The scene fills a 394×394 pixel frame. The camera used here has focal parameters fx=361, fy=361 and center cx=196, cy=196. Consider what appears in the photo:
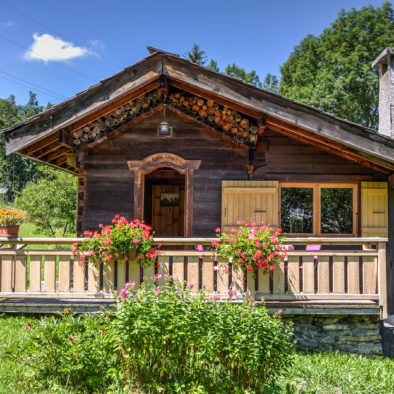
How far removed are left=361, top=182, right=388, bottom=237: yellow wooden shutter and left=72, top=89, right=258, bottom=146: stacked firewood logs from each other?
247cm

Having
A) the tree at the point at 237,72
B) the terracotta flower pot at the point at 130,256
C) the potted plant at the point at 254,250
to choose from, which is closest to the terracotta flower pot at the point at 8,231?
the terracotta flower pot at the point at 130,256

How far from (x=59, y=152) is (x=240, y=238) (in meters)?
5.07

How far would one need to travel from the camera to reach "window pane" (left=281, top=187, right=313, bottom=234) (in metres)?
7.50

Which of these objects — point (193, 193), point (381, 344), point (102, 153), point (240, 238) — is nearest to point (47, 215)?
point (102, 153)

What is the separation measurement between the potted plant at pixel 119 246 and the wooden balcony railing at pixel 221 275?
162mm

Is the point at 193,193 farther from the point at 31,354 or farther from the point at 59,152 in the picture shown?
the point at 31,354

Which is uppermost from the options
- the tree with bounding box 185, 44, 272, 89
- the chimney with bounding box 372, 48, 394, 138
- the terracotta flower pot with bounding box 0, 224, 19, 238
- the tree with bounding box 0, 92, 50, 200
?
the tree with bounding box 185, 44, 272, 89

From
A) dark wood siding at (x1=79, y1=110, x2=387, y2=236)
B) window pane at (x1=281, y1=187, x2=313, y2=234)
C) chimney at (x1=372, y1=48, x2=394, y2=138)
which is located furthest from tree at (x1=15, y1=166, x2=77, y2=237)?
chimney at (x1=372, y1=48, x2=394, y2=138)

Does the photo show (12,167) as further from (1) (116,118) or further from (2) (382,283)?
(2) (382,283)

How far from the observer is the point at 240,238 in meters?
5.39

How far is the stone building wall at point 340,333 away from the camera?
5.67 m

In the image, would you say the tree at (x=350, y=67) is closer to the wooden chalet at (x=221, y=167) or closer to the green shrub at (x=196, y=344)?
the wooden chalet at (x=221, y=167)

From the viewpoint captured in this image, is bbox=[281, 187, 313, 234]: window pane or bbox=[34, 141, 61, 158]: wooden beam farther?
bbox=[34, 141, 61, 158]: wooden beam

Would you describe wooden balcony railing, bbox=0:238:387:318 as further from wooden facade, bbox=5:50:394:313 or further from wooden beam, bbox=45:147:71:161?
wooden beam, bbox=45:147:71:161
